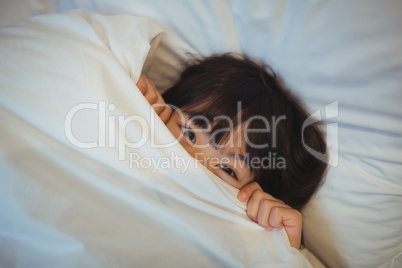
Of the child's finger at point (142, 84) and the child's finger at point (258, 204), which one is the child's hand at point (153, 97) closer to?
the child's finger at point (142, 84)

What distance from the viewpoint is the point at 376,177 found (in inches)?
27.9

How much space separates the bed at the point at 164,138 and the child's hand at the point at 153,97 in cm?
6

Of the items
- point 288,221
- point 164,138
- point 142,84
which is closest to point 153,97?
point 142,84

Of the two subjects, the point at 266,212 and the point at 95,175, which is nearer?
the point at 95,175

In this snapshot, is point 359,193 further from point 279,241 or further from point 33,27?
point 33,27

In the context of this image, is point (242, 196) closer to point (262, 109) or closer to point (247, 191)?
point (247, 191)

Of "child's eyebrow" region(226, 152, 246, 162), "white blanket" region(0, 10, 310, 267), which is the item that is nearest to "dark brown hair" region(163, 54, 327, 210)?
"child's eyebrow" region(226, 152, 246, 162)

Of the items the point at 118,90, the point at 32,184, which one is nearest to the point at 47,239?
the point at 32,184

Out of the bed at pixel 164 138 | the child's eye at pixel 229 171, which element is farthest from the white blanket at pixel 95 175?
the child's eye at pixel 229 171

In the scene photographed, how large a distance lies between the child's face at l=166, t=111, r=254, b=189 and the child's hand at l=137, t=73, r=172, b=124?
0.02 m

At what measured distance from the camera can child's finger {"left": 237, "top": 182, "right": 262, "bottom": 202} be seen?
0.70 metres

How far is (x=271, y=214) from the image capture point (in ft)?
2.23

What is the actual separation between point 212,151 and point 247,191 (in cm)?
13

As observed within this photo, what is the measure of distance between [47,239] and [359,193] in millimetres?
649
